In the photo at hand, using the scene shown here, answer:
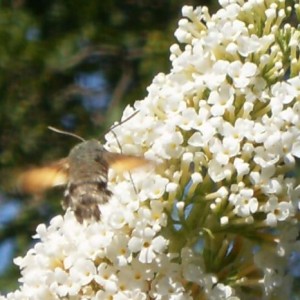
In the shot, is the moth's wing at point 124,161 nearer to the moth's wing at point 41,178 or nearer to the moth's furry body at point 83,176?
the moth's furry body at point 83,176

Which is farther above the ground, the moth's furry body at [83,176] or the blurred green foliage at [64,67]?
the blurred green foliage at [64,67]

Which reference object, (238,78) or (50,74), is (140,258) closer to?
(238,78)

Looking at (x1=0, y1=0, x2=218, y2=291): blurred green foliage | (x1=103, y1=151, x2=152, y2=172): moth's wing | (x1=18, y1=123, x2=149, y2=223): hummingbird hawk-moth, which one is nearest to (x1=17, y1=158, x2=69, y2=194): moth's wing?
(x1=18, y1=123, x2=149, y2=223): hummingbird hawk-moth

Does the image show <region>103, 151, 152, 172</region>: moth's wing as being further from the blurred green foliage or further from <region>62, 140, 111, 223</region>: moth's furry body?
the blurred green foliage

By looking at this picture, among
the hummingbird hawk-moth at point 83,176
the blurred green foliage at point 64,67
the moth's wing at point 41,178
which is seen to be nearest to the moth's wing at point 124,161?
the hummingbird hawk-moth at point 83,176

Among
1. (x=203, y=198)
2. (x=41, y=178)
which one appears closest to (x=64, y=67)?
(x=41, y=178)

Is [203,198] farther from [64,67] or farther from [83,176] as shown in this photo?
[64,67]
